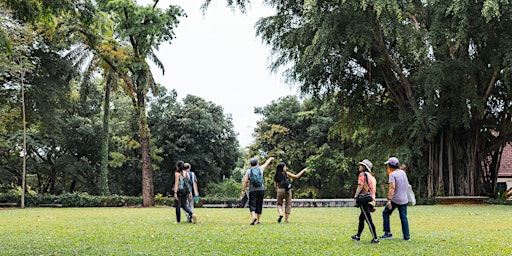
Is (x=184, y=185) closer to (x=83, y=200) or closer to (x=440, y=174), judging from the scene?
(x=440, y=174)

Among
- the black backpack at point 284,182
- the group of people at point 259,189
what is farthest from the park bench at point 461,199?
the black backpack at point 284,182

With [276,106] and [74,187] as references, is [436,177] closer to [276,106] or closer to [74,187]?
[276,106]

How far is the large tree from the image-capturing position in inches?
Result: 870

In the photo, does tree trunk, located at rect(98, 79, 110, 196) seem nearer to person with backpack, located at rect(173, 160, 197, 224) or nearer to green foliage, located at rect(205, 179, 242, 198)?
green foliage, located at rect(205, 179, 242, 198)

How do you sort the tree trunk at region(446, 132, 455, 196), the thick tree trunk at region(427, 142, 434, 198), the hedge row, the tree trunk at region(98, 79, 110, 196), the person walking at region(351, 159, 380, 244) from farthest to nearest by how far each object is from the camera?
1. the tree trunk at region(98, 79, 110, 196)
2. the hedge row
3. the thick tree trunk at region(427, 142, 434, 198)
4. the tree trunk at region(446, 132, 455, 196)
5. the person walking at region(351, 159, 380, 244)

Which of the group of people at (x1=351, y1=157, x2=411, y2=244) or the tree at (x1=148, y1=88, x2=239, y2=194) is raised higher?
the tree at (x1=148, y1=88, x2=239, y2=194)

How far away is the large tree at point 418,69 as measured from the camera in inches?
870

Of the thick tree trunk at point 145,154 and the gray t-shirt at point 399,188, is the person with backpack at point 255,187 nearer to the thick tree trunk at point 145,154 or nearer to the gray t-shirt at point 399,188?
the gray t-shirt at point 399,188

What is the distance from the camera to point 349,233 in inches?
437

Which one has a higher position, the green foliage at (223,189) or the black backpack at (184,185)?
the black backpack at (184,185)

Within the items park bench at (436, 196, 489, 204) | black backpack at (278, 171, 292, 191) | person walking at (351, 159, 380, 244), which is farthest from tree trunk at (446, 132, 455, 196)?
person walking at (351, 159, 380, 244)

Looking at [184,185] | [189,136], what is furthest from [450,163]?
[189,136]

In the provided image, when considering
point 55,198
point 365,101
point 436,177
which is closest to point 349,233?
point 436,177

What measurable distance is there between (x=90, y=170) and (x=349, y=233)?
36.4m
